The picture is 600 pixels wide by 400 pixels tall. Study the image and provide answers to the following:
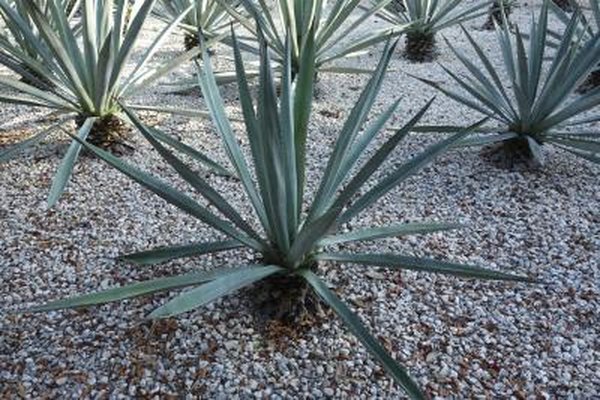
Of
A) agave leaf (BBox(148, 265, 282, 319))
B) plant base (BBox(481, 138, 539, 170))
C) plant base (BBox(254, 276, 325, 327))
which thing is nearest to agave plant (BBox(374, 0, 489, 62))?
plant base (BBox(481, 138, 539, 170))

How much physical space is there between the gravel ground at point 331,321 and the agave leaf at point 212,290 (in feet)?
0.79

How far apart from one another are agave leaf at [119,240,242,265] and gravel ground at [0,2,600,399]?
224 mm

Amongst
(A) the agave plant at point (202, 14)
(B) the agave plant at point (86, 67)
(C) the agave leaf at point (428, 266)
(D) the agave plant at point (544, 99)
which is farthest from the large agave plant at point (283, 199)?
(A) the agave plant at point (202, 14)

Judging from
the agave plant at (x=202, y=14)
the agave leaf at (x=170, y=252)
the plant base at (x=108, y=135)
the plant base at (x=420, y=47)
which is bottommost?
the agave leaf at (x=170, y=252)

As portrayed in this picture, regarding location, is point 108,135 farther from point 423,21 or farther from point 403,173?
point 423,21

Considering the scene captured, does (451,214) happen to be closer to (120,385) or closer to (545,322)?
(545,322)

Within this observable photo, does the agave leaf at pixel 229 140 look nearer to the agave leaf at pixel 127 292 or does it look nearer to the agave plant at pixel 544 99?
the agave leaf at pixel 127 292

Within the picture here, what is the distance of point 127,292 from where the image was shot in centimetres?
131

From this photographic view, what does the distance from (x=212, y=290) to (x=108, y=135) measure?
1547 mm

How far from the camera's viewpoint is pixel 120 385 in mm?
1486

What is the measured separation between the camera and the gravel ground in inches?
59.7

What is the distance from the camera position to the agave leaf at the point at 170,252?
58.3 inches

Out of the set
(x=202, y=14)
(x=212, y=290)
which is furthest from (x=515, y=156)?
(x=202, y=14)

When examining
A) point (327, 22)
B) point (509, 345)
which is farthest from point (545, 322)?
point (327, 22)
